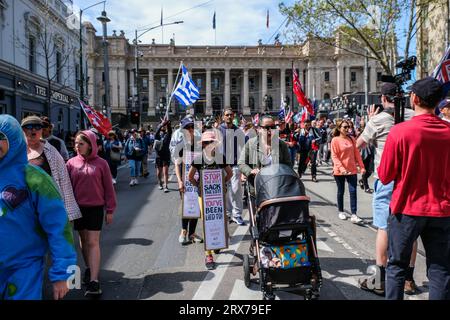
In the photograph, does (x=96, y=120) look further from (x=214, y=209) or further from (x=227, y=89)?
(x=227, y=89)

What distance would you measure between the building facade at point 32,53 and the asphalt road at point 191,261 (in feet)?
40.4

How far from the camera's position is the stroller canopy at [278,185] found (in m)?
3.81

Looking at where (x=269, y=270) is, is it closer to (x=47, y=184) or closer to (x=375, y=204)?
(x=375, y=204)

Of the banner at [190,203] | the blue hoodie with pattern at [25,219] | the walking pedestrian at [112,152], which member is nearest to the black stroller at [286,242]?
the blue hoodie with pattern at [25,219]

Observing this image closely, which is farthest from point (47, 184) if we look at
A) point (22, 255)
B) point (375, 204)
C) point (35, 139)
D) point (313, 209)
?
point (313, 209)

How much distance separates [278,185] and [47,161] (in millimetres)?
2464

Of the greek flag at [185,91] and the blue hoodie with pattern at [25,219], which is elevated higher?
the greek flag at [185,91]

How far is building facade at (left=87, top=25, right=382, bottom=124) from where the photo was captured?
74.7 metres

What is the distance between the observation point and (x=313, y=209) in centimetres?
868

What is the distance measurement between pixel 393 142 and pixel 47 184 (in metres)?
2.59

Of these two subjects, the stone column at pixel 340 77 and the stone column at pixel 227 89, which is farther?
the stone column at pixel 227 89

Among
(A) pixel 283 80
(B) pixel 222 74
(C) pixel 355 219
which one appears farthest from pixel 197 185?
(B) pixel 222 74

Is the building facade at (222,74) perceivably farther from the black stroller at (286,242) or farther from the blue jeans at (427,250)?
→ the blue jeans at (427,250)

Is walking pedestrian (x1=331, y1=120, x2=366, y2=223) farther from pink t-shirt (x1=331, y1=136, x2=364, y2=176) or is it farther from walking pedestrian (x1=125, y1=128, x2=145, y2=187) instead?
walking pedestrian (x1=125, y1=128, x2=145, y2=187)
